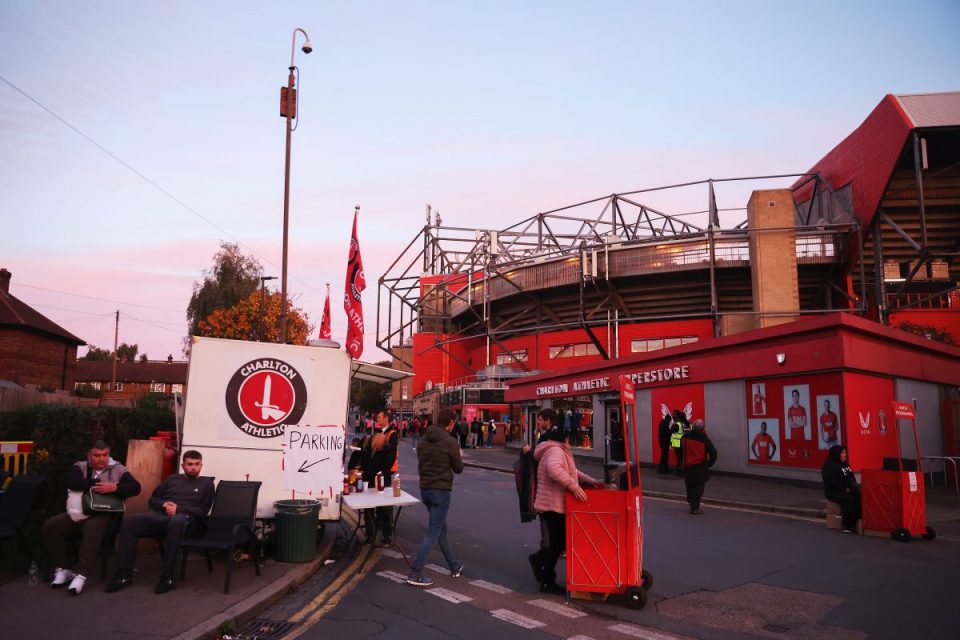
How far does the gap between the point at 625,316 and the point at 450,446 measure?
3139 cm

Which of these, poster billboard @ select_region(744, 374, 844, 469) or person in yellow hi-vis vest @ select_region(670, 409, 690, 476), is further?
person in yellow hi-vis vest @ select_region(670, 409, 690, 476)

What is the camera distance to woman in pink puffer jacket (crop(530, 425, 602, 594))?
6.91m

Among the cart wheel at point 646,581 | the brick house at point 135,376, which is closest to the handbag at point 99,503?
the cart wheel at point 646,581

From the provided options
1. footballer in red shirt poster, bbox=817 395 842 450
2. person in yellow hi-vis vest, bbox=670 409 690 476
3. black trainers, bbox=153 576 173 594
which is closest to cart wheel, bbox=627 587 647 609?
black trainers, bbox=153 576 173 594

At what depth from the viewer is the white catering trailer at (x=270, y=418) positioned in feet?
→ 28.5

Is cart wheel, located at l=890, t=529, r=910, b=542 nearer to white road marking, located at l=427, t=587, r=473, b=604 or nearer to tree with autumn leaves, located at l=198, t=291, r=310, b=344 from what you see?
white road marking, located at l=427, t=587, r=473, b=604

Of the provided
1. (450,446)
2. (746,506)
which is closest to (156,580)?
(450,446)

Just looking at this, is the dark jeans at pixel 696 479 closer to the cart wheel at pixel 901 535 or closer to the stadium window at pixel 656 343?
the cart wheel at pixel 901 535

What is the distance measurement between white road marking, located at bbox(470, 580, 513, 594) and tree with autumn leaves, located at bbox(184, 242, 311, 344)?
1314 inches

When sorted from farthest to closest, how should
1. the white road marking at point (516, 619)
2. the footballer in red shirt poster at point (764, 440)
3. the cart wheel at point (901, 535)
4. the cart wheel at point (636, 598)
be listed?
1. the footballer in red shirt poster at point (764, 440)
2. the cart wheel at point (901, 535)
3. the cart wheel at point (636, 598)
4. the white road marking at point (516, 619)

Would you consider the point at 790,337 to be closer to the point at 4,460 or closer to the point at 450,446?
the point at 450,446

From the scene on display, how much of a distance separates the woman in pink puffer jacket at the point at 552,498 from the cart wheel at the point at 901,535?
620 cm

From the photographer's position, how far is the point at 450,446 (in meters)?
7.73

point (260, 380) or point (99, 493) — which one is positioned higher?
point (260, 380)
